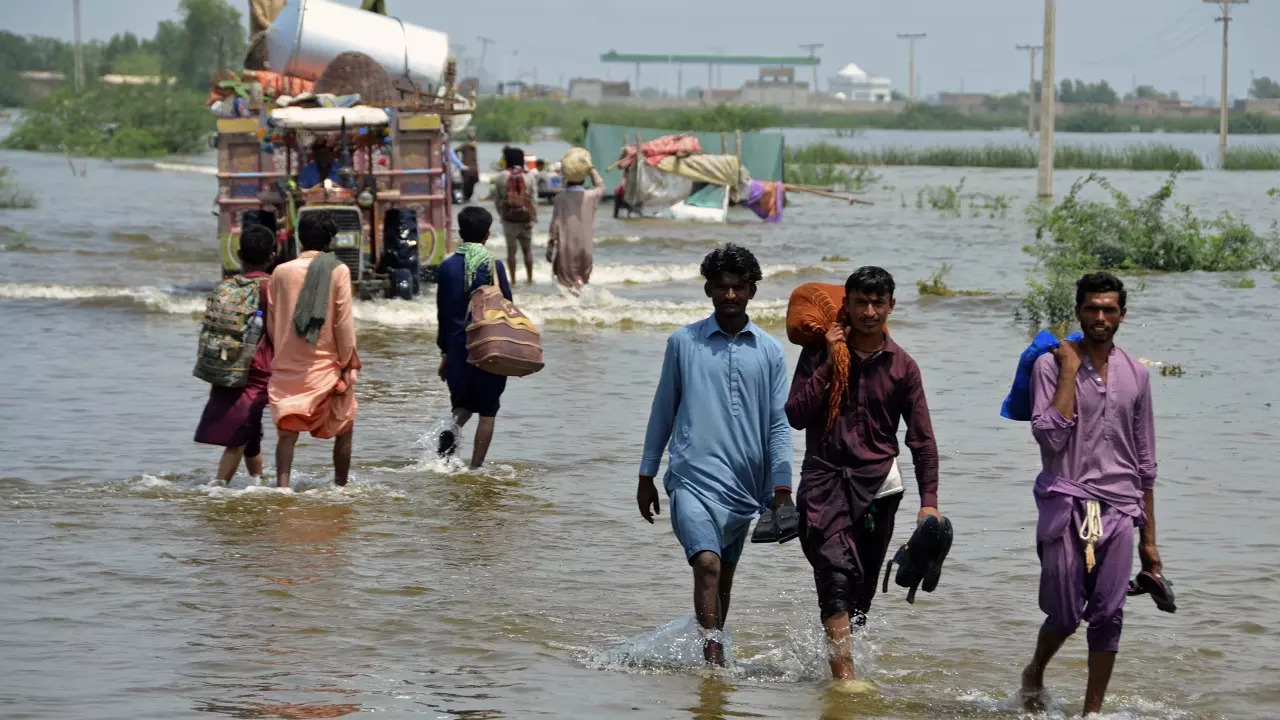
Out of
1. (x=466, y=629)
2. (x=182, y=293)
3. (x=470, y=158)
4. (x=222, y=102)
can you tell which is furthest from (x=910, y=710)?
(x=470, y=158)

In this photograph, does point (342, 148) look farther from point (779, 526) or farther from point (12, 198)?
point (12, 198)

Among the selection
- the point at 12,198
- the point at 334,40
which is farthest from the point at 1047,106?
the point at 334,40

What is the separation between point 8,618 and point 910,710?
3398 mm

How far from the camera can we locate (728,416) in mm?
5684

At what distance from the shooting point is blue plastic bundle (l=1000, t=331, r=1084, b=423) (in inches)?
212

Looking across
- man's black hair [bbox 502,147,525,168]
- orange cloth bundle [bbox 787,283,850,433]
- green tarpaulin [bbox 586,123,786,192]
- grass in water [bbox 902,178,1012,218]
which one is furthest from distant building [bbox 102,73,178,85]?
orange cloth bundle [bbox 787,283,850,433]

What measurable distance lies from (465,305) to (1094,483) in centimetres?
444

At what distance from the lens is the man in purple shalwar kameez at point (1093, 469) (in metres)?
5.23

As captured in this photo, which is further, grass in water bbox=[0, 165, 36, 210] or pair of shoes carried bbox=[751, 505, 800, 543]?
grass in water bbox=[0, 165, 36, 210]

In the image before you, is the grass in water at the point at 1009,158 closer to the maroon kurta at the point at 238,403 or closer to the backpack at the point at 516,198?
the backpack at the point at 516,198

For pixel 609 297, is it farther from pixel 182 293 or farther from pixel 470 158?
pixel 470 158

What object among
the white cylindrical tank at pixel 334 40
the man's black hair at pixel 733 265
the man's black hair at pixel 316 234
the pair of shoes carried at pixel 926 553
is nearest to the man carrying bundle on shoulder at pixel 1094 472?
the pair of shoes carried at pixel 926 553

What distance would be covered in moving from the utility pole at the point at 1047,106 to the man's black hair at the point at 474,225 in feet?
113

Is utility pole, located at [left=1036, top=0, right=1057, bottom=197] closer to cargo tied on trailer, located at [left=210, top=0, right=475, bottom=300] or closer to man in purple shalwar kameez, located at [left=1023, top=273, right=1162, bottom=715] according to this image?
cargo tied on trailer, located at [left=210, top=0, right=475, bottom=300]
